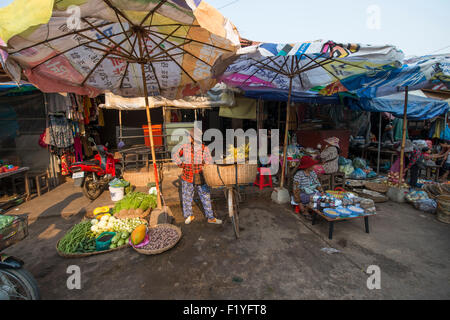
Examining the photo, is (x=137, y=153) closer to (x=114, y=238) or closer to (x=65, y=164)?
(x=65, y=164)

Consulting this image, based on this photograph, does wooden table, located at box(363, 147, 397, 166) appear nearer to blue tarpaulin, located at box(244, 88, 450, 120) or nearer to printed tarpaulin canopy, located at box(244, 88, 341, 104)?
blue tarpaulin, located at box(244, 88, 450, 120)

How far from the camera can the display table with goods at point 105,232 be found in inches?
137

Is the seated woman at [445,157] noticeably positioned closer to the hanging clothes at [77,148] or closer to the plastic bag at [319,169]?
the plastic bag at [319,169]

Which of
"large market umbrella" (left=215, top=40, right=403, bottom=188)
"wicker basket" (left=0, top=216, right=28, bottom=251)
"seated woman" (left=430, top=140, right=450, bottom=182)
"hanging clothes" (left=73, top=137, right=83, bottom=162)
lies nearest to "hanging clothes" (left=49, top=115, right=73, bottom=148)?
"hanging clothes" (left=73, top=137, right=83, bottom=162)

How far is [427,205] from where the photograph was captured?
4.98m

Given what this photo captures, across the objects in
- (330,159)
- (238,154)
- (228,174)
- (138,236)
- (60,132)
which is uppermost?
(60,132)

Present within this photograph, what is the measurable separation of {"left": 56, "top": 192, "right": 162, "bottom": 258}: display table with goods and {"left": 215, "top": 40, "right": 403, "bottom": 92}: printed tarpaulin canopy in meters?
3.33

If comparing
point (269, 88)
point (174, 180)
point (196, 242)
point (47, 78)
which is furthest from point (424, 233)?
point (47, 78)

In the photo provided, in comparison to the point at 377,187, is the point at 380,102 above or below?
above

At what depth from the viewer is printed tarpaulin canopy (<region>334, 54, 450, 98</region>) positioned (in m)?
4.29

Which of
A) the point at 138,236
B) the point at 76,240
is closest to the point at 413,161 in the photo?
the point at 138,236

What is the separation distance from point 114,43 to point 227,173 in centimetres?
258

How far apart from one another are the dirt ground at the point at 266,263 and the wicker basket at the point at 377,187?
1655mm
